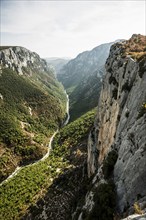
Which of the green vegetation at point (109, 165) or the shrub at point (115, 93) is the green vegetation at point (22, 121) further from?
the green vegetation at point (109, 165)

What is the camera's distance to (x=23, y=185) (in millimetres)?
77812

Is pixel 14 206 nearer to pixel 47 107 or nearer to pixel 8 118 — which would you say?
pixel 8 118

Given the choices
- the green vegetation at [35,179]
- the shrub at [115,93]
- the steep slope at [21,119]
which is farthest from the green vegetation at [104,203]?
the steep slope at [21,119]

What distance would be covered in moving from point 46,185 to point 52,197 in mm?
11795

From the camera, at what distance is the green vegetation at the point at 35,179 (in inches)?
2586

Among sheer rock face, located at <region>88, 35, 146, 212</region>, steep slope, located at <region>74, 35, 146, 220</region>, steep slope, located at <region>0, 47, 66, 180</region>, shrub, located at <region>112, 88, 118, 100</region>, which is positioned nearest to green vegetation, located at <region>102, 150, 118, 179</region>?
steep slope, located at <region>74, 35, 146, 220</region>

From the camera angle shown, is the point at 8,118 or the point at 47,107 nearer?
the point at 8,118

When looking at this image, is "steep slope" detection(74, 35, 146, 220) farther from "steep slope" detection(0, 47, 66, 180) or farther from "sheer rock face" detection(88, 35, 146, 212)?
"steep slope" detection(0, 47, 66, 180)

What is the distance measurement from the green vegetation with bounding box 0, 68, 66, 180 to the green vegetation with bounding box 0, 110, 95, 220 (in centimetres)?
921

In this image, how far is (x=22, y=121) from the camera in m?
136

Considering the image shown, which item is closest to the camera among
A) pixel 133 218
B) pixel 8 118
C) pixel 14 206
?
pixel 133 218

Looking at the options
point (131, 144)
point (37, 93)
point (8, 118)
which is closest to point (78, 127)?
point (8, 118)

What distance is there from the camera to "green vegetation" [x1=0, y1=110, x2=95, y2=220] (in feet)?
216

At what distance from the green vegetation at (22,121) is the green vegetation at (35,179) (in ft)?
30.2
